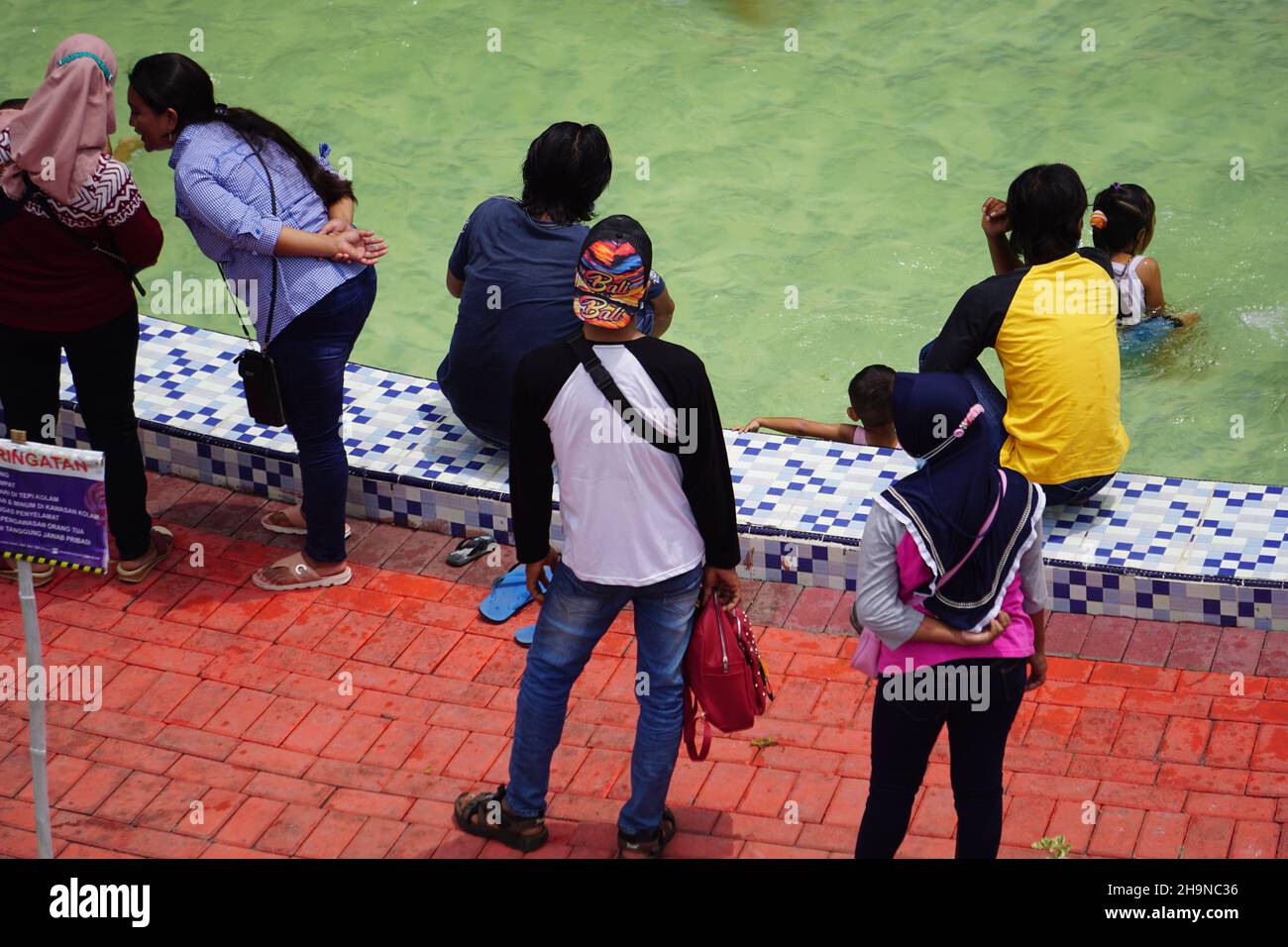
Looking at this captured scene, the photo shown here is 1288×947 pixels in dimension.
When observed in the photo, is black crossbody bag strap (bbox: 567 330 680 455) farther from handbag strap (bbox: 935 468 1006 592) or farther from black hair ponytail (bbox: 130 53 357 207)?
black hair ponytail (bbox: 130 53 357 207)

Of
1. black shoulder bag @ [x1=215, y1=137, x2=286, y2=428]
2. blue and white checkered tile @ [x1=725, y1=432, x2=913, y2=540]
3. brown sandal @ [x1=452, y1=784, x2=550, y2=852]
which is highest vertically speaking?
black shoulder bag @ [x1=215, y1=137, x2=286, y2=428]

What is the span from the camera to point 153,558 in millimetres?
5887

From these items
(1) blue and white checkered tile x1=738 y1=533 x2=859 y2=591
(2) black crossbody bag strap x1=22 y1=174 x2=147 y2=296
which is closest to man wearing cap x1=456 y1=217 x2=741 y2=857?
(1) blue and white checkered tile x1=738 y1=533 x2=859 y2=591

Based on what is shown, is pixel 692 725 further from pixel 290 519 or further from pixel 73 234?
pixel 73 234

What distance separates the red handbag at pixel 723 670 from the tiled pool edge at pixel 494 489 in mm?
1417

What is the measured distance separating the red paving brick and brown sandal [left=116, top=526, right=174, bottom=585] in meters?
0.05

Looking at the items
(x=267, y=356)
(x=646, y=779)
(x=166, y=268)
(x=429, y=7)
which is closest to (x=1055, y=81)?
(x=429, y=7)

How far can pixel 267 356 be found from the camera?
→ 216 inches

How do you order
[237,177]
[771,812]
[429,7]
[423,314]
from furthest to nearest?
1. [429,7]
2. [423,314]
3. [237,177]
4. [771,812]

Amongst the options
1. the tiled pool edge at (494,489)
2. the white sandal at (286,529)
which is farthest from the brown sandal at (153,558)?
the tiled pool edge at (494,489)

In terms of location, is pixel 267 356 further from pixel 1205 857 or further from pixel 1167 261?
pixel 1167 261

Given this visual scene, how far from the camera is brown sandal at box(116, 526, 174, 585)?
580cm
